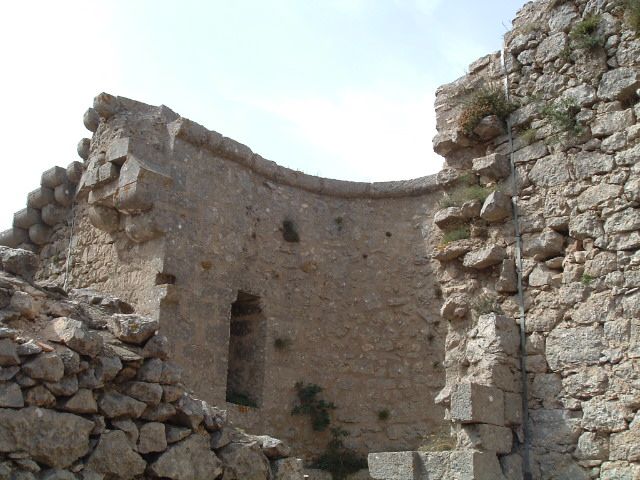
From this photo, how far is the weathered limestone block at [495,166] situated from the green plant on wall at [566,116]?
1.94 ft

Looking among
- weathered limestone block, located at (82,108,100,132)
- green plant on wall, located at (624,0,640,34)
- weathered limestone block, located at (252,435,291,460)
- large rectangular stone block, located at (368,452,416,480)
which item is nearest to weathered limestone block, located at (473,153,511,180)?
green plant on wall, located at (624,0,640,34)

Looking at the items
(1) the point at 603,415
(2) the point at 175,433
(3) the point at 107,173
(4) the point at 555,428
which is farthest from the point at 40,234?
(1) the point at 603,415

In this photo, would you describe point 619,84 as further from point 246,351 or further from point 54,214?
point 54,214

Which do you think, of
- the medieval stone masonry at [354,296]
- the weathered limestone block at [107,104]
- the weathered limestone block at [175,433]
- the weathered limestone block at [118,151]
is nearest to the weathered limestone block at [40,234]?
the medieval stone masonry at [354,296]

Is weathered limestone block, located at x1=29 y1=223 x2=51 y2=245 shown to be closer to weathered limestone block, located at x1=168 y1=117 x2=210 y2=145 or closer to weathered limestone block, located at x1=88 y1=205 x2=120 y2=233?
weathered limestone block, located at x1=88 y1=205 x2=120 y2=233

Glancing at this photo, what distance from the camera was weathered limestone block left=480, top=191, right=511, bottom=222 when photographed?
7645 millimetres

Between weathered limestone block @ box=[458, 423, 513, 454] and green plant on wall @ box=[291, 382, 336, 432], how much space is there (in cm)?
390

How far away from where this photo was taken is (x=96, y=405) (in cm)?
481

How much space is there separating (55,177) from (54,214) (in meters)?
0.51

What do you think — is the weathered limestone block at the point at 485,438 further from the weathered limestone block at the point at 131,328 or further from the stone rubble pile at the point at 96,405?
the weathered limestone block at the point at 131,328

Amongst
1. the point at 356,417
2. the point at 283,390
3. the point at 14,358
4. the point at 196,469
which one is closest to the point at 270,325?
the point at 283,390

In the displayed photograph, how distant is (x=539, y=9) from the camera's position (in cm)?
803

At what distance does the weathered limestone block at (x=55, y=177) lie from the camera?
11.2m

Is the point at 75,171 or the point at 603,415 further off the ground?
the point at 75,171
